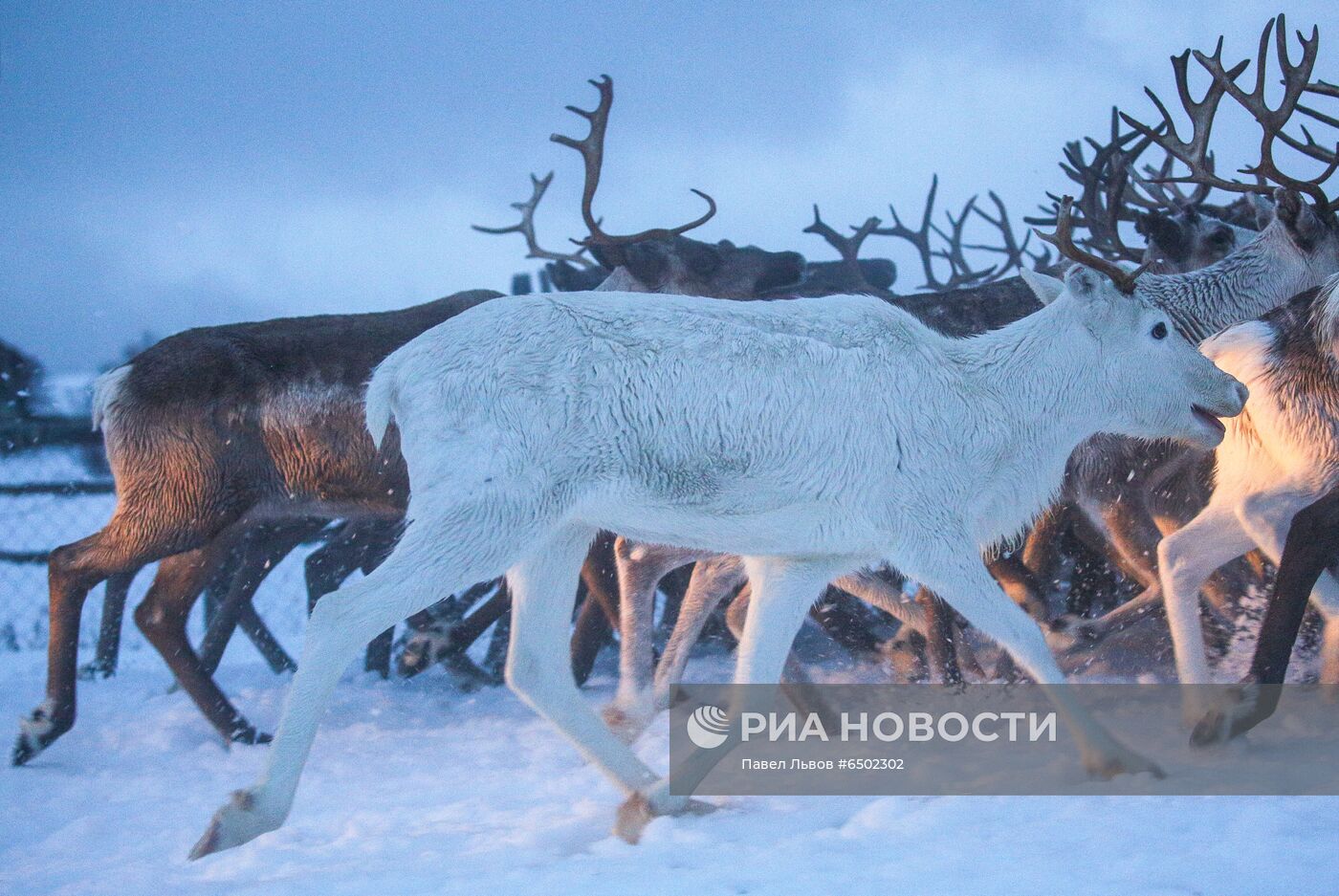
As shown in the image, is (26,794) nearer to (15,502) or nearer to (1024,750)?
(1024,750)

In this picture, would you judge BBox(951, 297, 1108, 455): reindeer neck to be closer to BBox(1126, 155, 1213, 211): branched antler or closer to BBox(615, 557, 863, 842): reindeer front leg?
BBox(615, 557, 863, 842): reindeer front leg

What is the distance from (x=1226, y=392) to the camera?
13.1ft

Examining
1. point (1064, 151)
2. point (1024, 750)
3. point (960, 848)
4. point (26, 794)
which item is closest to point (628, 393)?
point (960, 848)

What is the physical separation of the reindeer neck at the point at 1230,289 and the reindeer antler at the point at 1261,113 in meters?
0.30

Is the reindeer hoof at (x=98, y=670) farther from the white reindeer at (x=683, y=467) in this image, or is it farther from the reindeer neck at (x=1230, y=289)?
the reindeer neck at (x=1230, y=289)

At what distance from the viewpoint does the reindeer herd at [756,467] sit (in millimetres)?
3332

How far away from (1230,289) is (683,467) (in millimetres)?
3259

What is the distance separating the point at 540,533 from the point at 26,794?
95.5 inches

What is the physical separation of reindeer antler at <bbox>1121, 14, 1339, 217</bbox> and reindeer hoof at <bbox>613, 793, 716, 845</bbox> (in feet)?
12.5

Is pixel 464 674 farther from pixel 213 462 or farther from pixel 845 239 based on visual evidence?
pixel 845 239

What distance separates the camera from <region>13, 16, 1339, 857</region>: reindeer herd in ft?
10.9

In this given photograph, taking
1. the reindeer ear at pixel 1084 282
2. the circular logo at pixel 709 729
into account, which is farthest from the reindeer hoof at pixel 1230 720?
the circular logo at pixel 709 729

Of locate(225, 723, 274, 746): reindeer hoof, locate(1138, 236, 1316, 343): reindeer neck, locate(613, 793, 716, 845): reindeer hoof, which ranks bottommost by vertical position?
locate(225, 723, 274, 746): reindeer hoof

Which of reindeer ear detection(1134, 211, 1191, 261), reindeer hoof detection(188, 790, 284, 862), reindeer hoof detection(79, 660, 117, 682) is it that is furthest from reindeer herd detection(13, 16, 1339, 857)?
reindeer hoof detection(79, 660, 117, 682)
